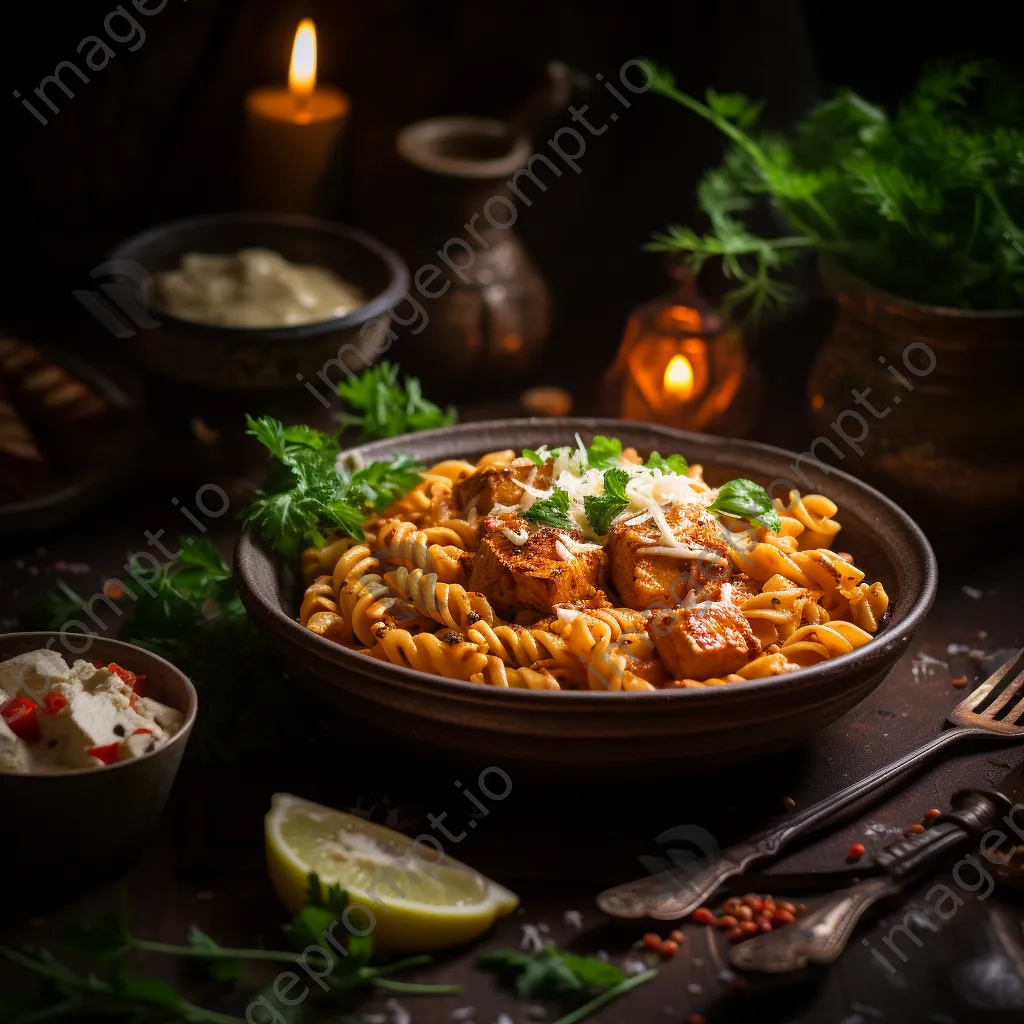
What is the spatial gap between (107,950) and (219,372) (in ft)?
8.95

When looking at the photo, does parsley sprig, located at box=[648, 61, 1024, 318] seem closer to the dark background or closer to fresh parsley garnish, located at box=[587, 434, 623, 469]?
the dark background

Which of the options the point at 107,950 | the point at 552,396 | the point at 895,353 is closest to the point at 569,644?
the point at 107,950

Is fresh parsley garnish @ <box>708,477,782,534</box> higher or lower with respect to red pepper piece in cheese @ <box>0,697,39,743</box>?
higher

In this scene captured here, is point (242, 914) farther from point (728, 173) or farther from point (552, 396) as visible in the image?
point (728, 173)

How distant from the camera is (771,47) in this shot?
609cm

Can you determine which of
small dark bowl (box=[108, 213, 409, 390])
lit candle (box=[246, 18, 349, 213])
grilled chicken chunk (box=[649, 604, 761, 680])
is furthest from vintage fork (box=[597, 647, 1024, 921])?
lit candle (box=[246, 18, 349, 213])

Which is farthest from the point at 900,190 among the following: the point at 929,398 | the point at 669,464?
the point at 669,464

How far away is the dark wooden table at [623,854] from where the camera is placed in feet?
10.1

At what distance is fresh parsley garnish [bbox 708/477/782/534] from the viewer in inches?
159

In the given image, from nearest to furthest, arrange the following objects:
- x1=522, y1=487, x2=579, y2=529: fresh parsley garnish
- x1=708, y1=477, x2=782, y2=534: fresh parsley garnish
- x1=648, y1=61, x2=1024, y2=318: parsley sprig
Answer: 1. x1=522, y1=487, x2=579, y2=529: fresh parsley garnish
2. x1=708, y1=477, x2=782, y2=534: fresh parsley garnish
3. x1=648, y1=61, x2=1024, y2=318: parsley sprig

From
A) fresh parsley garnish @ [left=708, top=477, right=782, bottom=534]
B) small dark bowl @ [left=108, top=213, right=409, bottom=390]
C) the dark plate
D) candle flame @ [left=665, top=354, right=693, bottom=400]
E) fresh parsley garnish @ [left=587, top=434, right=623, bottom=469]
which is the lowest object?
the dark plate

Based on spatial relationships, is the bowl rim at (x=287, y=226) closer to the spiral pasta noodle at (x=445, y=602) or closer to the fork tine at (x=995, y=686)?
the spiral pasta noodle at (x=445, y=602)

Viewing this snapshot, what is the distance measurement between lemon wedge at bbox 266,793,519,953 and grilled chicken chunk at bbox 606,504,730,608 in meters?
0.96

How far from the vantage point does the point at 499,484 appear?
13.6 ft
